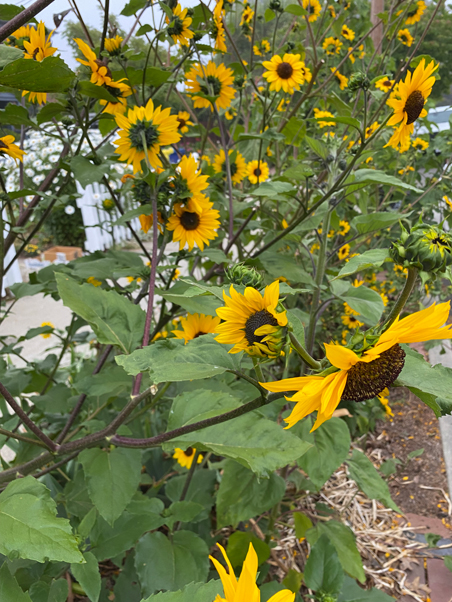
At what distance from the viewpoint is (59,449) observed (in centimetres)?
54

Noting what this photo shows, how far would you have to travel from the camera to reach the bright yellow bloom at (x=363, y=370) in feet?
1.00

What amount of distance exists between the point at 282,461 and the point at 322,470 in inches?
10.9

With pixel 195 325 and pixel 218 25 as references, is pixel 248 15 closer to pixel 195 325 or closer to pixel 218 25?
pixel 218 25

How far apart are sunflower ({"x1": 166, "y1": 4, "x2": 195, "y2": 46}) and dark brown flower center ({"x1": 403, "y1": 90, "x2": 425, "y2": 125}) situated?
1.49ft

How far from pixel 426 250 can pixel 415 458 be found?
4.33 feet

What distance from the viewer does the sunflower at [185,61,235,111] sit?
41.9 inches

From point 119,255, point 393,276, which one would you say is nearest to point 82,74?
point 119,255

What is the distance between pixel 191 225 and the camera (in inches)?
31.0

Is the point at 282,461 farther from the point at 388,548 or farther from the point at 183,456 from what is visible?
A: the point at 388,548

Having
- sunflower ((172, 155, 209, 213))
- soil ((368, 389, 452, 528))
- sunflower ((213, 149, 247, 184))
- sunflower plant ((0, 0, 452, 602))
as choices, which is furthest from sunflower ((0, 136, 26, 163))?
soil ((368, 389, 452, 528))

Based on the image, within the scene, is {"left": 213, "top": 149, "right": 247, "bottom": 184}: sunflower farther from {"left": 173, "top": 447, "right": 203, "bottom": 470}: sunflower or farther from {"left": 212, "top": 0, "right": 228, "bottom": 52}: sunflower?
{"left": 173, "top": 447, "right": 203, "bottom": 470}: sunflower

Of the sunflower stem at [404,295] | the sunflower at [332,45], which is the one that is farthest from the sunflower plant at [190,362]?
the sunflower at [332,45]

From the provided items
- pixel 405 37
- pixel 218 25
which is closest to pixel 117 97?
pixel 218 25

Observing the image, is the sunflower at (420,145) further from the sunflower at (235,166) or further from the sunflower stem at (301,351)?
the sunflower stem at (301,351)
